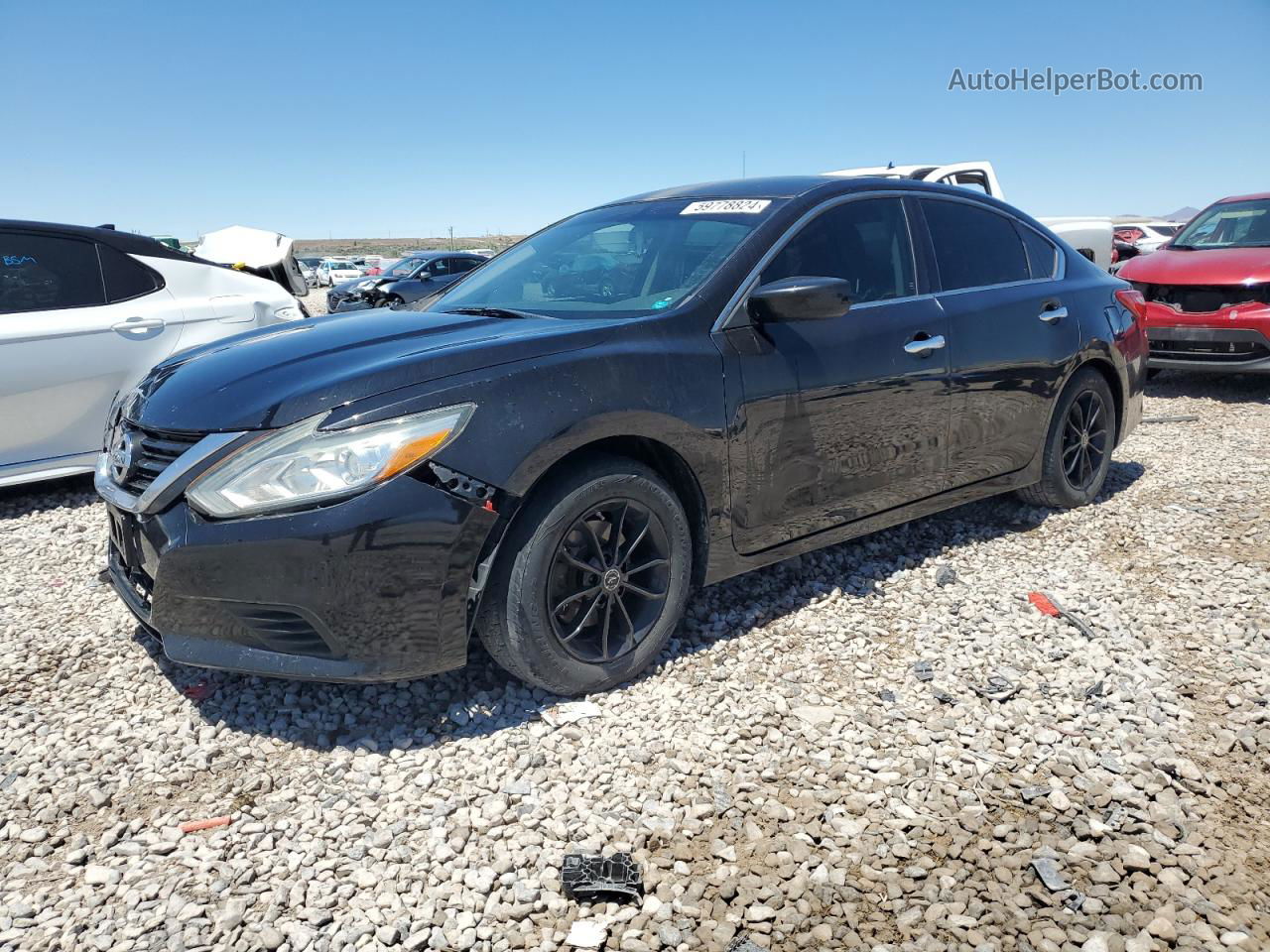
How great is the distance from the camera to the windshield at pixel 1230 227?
884 centimetres

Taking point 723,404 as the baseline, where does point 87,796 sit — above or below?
below

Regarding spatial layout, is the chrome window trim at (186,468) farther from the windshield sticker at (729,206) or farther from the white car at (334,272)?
the white car at (334,272)

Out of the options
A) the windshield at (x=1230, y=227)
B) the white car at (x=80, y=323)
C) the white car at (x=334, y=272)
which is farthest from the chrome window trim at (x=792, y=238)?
the white car at (x=334, y=272)

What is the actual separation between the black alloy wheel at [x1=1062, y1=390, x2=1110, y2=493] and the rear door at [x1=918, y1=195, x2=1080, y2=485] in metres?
0.34

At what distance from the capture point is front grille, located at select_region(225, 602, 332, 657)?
8.55ft

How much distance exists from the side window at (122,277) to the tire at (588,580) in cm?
409

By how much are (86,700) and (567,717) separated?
1.64 meters

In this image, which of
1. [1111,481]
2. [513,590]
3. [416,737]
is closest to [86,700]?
[416,737]

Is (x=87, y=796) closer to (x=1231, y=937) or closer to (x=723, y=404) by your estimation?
(x=723, y=404)

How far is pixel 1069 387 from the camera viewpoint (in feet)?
15.6

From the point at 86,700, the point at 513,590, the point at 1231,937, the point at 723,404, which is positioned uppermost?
the point at 723,404

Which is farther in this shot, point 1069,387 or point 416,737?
point 1069,387

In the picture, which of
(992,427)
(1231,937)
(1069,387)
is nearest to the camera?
(1231,937)

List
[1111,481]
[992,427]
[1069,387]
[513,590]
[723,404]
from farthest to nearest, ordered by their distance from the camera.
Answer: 1. [1111,481]
2. [1069,387]
3. [992,427]
4. [723,404]
5. [513,590]
